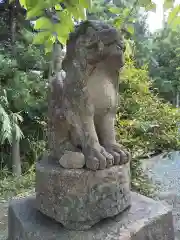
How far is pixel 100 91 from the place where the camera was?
4.25ft

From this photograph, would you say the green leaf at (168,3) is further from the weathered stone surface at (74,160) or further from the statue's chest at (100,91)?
the weathered stone surface at (74,160)

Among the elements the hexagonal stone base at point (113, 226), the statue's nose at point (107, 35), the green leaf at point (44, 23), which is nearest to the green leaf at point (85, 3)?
the green leaf at point (44, 23)

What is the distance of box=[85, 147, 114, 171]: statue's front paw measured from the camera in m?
1.20

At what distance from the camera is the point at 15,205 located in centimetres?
152

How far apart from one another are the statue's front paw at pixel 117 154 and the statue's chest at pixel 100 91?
0.17 metres

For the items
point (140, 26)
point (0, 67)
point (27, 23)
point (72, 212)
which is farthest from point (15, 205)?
point (140, 26)

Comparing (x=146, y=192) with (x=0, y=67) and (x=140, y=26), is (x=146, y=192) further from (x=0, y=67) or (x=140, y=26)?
(x=140, y=26)

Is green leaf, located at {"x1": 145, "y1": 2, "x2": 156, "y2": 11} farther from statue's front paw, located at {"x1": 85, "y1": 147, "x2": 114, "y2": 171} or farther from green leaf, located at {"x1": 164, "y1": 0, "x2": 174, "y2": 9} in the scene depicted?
Result: statue's front paw, located at {"x1": 85, "y1": 147, "x2": 114, "y2": 171}

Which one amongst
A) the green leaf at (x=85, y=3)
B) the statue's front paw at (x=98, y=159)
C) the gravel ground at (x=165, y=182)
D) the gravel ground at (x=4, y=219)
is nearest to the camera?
the green leaf at (x=85, y=3)

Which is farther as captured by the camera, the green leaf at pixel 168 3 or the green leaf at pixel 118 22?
the green leaf at pixel 118 22

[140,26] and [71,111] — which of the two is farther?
[140,26]

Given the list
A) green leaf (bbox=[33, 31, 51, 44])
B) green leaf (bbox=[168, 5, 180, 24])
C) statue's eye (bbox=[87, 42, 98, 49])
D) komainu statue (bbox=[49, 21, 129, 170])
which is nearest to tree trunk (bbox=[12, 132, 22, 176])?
komainu statue (bbox=[49, 21, 129, 170])

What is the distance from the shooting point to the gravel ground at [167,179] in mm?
2834

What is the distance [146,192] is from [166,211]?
1580 mm
